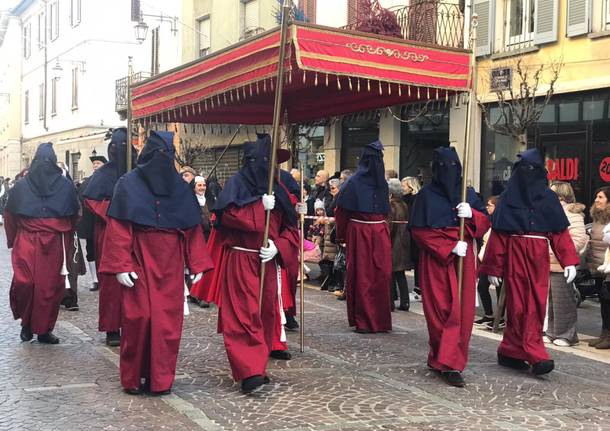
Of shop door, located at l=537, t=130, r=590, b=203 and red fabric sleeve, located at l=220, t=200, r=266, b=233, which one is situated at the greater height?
shop door, located at l=537, t=130, r=590, b=203

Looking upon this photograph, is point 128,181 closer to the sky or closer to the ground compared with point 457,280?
closer to the sky

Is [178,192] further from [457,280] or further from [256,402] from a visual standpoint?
[457,280]

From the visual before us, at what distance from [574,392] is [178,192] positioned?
3.51 meters

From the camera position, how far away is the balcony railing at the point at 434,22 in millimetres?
16344

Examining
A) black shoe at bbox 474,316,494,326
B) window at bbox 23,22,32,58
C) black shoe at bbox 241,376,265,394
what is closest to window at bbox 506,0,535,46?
black shoe at bbox 474,316,494,326

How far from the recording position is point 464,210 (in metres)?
6.88

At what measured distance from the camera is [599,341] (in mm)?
8484

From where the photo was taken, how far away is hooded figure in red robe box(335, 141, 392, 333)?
29.6 ft

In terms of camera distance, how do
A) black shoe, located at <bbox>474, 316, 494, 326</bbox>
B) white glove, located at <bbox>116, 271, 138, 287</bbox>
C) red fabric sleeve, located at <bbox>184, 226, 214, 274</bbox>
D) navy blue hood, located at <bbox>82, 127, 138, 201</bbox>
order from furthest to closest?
black shoe, located at <bbox>474, 316, 494, 326</bbox>
navy blue hood, located at <bbox>82, 127, 138, 201</bbox>
red fabric sleeve, located at <bbox>184, 226, 214, 274</bbox>
white glove, located at <bbox>116, 271, 138, 287</bbox>

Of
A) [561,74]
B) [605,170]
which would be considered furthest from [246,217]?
[561,74]

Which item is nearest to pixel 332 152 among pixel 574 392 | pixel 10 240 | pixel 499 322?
pixel 499 322

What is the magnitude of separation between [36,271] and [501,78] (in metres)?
10.0

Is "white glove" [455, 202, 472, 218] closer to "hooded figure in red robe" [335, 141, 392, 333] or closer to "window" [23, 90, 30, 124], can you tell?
"hooded figure in red robe" [335, 141, 392, 333]

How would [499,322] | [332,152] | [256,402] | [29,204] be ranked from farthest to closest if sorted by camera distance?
[332,152] < [499,322] < [29,204] < [256,402]
